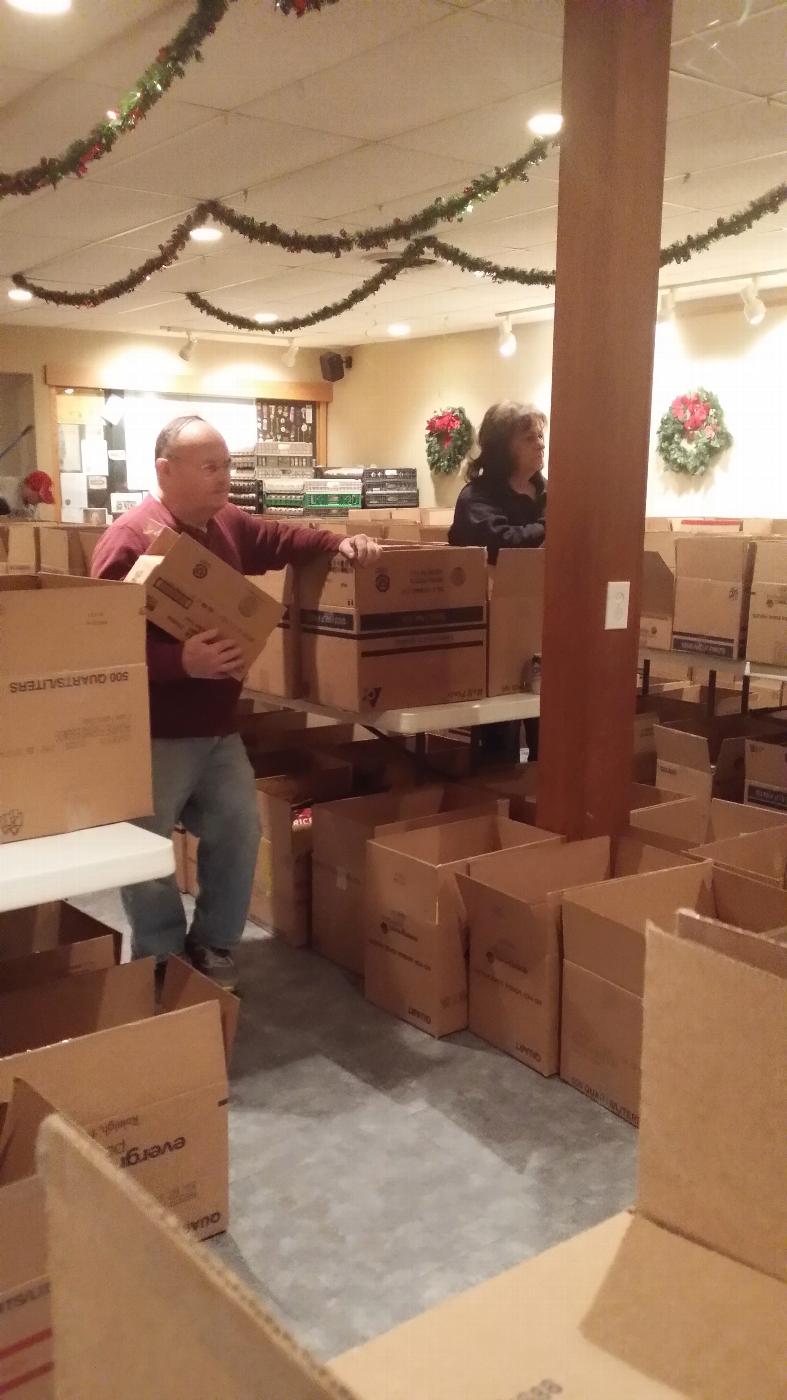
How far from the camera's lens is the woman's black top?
3.39m

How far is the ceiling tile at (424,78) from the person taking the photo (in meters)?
3.09

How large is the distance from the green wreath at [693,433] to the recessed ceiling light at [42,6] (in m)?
4.69

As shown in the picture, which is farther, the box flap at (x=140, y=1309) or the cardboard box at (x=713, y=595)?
the cardboard box at (x=713, y=595)

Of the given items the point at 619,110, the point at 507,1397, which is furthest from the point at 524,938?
the point at 619,110

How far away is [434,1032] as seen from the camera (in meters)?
2.59

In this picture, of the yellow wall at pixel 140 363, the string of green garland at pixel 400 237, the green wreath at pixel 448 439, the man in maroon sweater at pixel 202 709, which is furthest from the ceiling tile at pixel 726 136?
the yellow wall at pixel 140 363

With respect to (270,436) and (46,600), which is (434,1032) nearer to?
(46,600)

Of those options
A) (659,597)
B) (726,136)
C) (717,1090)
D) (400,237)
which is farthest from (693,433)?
(717,1090)

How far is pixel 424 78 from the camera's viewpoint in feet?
11.1

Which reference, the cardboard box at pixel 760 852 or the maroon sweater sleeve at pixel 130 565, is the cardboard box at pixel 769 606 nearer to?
the cardboard box at pixel 760 852

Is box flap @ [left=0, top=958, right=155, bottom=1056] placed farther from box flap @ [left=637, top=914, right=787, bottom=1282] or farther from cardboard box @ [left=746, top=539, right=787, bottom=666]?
cardboard box @ [left=746, top=539, right=787, bottom=666]

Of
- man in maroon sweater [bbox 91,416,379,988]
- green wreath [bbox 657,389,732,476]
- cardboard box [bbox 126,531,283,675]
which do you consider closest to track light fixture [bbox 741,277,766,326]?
green wreath [bbox 657,389,732,476]

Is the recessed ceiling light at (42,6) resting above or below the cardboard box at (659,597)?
above

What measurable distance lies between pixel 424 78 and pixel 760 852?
2.59m
